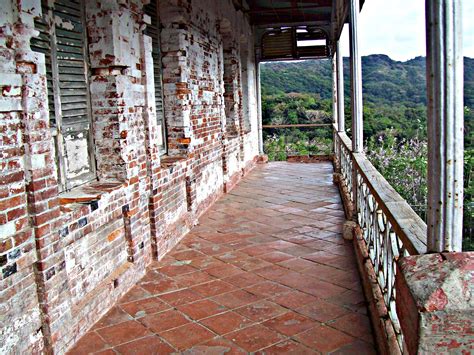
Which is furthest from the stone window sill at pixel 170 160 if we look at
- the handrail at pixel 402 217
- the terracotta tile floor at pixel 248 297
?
the handrail at pixel 402 217

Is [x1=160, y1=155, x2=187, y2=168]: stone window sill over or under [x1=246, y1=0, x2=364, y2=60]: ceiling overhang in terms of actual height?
under

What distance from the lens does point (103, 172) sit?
433cm

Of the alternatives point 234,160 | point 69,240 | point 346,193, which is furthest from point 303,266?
point 234,160

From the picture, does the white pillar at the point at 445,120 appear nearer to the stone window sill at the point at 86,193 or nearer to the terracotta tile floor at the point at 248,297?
the terracotta tile floor at the point at 248,297

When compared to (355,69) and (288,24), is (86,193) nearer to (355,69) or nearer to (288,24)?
(355,69)

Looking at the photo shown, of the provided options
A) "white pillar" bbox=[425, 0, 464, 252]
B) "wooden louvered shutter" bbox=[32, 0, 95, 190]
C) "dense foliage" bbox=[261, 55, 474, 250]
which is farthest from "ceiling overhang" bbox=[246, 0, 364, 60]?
"white pillar" bbox=[425, 0, 464, 252]

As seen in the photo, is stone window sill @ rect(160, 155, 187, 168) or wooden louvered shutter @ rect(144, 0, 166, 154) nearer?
stone window sill @ rect(160, 155, 187, 168)

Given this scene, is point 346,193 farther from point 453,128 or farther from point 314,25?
point 314,25

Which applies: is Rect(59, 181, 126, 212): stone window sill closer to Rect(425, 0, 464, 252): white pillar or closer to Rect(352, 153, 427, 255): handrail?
Rect(352, 153, 427, 255): handrail

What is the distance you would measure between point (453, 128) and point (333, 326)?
6.45 feet

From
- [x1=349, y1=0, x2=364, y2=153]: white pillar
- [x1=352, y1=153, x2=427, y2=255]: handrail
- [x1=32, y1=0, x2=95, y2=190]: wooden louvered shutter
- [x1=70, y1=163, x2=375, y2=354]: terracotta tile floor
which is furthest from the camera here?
[x1=349, y1=0, x2=364, y2=153]: white pillar

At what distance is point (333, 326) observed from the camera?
11.4ft

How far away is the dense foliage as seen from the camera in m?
7.83

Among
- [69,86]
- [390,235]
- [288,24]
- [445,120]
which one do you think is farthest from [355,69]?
[288,24]
